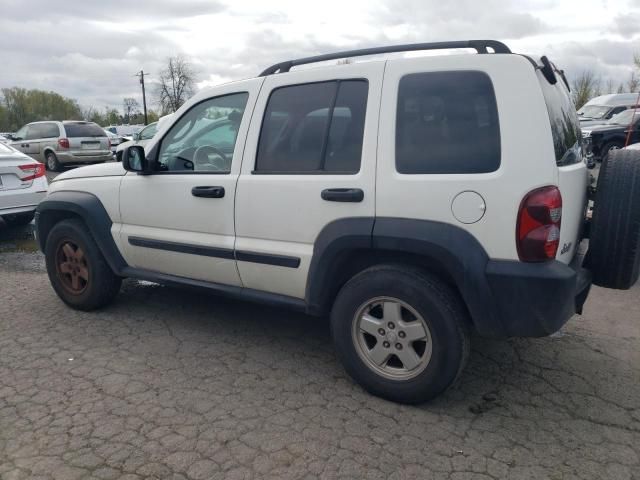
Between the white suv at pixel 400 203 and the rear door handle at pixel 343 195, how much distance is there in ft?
0.03

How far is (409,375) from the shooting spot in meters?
3.04

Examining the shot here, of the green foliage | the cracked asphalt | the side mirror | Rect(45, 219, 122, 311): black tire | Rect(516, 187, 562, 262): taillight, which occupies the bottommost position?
the cracked asphalt

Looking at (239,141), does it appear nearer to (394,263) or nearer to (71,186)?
(394,263)

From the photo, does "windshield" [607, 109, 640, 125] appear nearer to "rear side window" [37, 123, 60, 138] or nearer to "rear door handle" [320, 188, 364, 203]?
"rear door handle" [320, 188, 364, 203]

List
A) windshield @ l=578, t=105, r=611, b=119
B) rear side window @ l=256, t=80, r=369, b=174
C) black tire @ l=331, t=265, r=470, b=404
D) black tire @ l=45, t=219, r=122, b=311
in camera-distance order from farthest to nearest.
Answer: windshield @ l=578, t=105, r=611, b=119 < black tire @ l=45, t=219, r=122, b=311 < rear side window @ l=256, t=80, r=369, b=174 < black tire @ l=331, t=265, r=470, b=404

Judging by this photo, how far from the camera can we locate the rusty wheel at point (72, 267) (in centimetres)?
453

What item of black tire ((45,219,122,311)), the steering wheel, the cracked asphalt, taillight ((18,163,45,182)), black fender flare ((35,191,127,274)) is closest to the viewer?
the cracked asphalt

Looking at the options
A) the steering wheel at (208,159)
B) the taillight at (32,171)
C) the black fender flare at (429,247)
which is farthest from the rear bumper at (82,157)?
the black fender flare at (429,247)

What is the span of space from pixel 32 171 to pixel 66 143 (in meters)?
10.4

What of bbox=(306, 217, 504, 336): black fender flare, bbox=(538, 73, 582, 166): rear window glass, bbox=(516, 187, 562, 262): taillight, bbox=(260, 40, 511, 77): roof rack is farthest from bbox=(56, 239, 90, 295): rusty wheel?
bbox=(538, 73, 582, 166): rear window glass

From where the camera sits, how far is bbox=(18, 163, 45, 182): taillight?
7.22 meters

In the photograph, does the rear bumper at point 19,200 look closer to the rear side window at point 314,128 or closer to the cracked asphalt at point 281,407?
the cracked asphalt at point 281,407

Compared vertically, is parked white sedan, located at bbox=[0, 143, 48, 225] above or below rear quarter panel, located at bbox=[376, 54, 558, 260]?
below

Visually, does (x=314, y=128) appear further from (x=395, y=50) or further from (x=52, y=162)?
(x=52, y=162)
